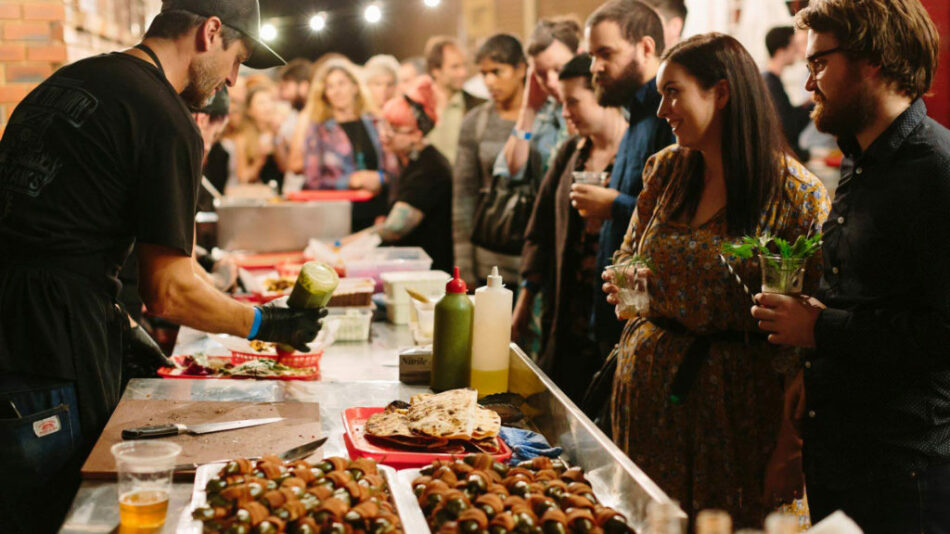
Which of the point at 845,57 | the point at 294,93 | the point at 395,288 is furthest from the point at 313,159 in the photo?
the point at 845,57

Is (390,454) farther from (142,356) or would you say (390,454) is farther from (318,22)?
(318,22)

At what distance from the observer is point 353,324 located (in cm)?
344

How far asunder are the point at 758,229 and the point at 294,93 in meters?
6.44

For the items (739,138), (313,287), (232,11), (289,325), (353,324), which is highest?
(232,11)

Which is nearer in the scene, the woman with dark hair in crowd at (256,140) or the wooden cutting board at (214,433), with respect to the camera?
the wooden cutting board at (214,433)

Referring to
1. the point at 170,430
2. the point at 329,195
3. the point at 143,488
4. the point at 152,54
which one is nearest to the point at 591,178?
the point at 152,54

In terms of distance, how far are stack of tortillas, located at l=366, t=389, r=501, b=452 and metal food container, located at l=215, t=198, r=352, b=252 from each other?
3932mm

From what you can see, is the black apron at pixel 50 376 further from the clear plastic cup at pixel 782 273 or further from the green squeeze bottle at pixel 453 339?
the clear plastic cup at pixel 782 273

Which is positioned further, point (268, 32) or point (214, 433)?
point (268, 32)

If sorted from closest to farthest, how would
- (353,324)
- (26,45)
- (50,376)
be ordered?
(50,376), (353,324), (26,45)

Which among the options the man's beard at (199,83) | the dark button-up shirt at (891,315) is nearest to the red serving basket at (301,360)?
the man's beard at (199,83)

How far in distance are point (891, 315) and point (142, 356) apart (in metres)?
2.31

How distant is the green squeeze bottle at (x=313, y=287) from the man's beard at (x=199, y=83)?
62 centimetres

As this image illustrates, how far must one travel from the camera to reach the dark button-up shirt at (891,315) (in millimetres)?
2033
